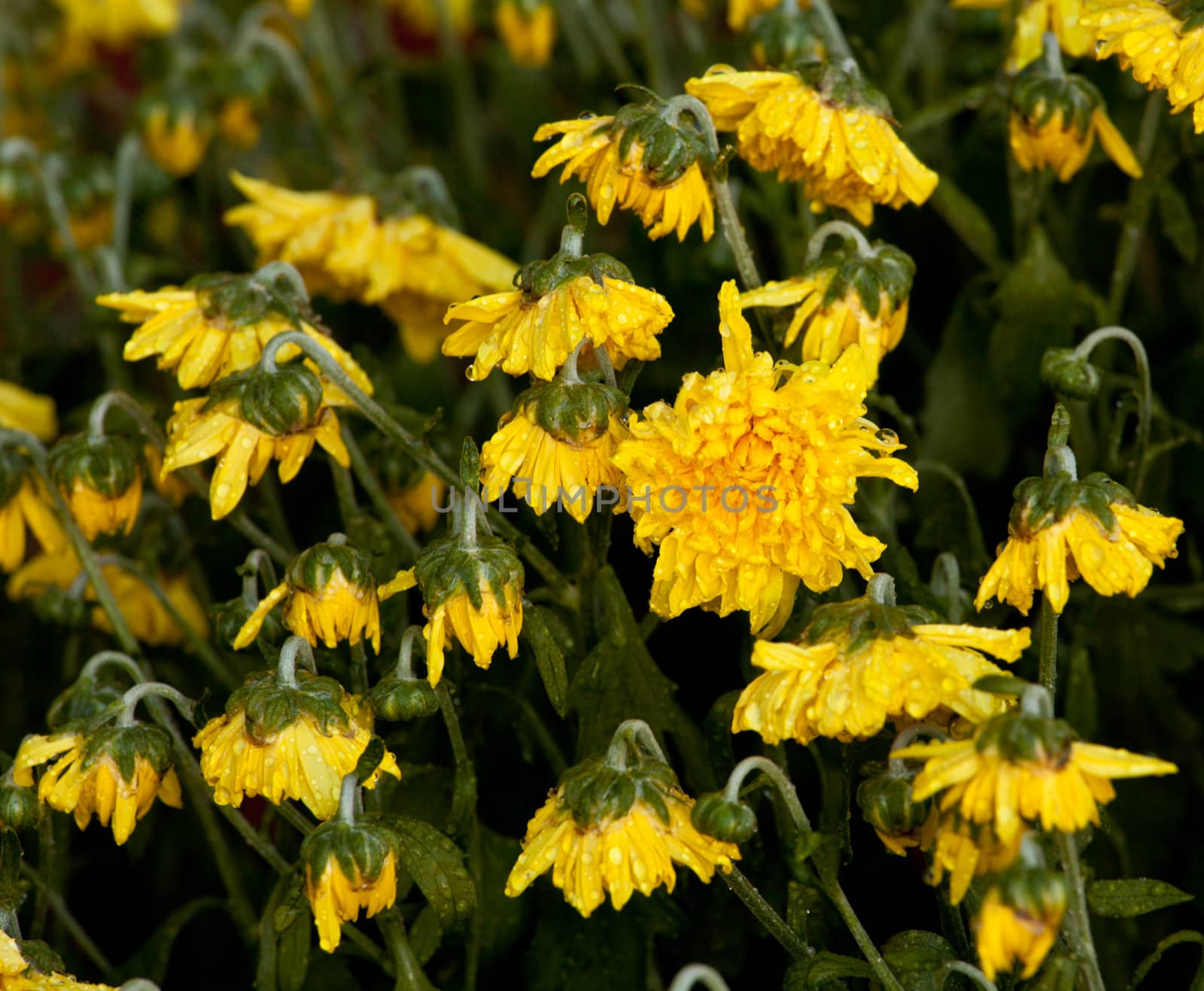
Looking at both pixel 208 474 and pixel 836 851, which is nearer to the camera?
pixel 836 851

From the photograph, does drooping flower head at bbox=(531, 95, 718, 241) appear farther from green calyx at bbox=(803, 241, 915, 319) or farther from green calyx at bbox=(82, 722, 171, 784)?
green calyx at bbox=(82, 722, 171, 784)

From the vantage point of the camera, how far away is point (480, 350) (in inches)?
29.7

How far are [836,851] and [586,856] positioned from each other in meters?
0.14

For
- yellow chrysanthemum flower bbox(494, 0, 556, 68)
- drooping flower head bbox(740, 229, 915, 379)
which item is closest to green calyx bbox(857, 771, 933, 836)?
drooping flower head bbox(740, 229, 915, 379)

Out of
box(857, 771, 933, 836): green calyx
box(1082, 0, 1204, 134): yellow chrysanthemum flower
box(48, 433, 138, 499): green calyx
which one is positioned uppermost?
box(1082, 0, 1204, 134): yellow chrysanthemum flower

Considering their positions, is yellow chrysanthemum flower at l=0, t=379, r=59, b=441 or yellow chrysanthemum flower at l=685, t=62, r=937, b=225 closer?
yellow chrysanthemum flower at l=685, t=62, r=937, b=225

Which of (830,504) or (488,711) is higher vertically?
(830,504)

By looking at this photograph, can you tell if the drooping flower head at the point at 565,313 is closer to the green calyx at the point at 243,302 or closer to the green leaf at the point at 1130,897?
the green calyx at the point at 243,302

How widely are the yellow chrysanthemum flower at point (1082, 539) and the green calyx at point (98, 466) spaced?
1.80 ft

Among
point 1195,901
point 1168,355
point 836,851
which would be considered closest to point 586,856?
point 836,851

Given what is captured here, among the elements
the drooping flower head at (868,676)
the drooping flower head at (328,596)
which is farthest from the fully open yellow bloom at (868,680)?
the drooping flower head at (328,596)

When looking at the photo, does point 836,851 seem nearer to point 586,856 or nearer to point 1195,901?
point 586,856

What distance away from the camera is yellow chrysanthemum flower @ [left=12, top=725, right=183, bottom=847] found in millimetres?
762

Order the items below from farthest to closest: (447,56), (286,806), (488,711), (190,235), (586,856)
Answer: (190,235) → (447,56) → (488,711) → (286,806) → (586,856)
